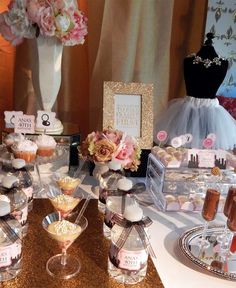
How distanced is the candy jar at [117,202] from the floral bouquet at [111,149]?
18 cm

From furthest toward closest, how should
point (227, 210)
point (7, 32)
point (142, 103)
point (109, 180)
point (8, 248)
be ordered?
point (142, 103)
point (7, 32)
point (109, 180)
point (227, 210)
point (8, 248)

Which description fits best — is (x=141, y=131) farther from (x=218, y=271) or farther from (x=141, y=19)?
(x=218, y=271)

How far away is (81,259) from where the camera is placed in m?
0.91

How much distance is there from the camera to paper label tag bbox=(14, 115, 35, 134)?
3.97 feet

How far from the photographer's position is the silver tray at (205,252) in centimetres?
88

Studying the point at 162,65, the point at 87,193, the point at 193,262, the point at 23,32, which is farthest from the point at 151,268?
the point at 162,65

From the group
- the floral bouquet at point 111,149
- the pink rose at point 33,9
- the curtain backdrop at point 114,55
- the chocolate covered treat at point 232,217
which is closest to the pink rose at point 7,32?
the pink rose at point 33,9

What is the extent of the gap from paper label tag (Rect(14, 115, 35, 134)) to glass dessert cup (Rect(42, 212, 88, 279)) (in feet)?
1.33

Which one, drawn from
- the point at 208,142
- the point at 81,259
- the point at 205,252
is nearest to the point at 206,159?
the point at 208,142

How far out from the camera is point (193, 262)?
0.92m

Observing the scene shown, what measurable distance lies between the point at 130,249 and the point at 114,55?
1003 millimetres

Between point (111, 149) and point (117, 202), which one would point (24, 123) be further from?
point (117, 202)

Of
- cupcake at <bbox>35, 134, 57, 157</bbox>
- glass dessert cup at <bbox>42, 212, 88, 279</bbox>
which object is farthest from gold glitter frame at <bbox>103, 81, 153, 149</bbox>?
glass dessert cup at <bbox>42, 212, 88, 279</bbox>

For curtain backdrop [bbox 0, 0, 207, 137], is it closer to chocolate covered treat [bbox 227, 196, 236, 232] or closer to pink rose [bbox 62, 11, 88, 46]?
pink rose [bbox 62, 11, 88, 46]
